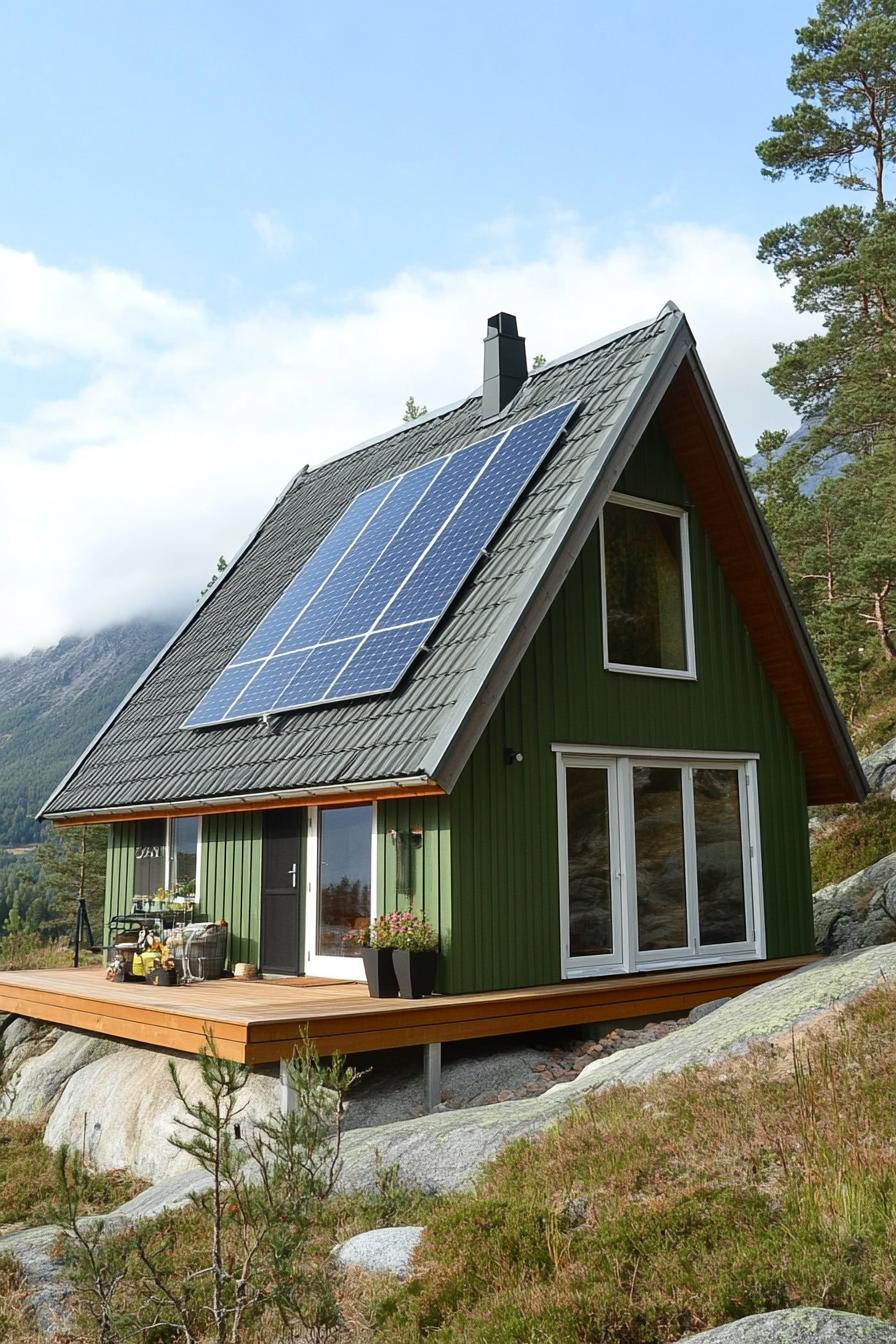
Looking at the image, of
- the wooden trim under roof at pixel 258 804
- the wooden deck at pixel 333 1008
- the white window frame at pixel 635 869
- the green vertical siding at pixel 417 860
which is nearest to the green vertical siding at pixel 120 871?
the wooden trim under roof at pixel 258 804

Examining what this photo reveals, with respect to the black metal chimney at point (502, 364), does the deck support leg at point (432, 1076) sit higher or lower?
lower

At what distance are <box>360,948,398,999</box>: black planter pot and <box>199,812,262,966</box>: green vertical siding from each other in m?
2.72

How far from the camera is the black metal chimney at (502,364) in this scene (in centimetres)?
1378

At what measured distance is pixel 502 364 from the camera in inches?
541

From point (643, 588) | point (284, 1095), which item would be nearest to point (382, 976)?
point (284, 1095)

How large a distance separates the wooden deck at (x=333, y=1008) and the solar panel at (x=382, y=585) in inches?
109

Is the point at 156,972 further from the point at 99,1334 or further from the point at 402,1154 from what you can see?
the point at 99,1334

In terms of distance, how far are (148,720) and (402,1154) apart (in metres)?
9.42

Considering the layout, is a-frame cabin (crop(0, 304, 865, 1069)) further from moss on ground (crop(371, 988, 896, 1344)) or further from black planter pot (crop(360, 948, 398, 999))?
moss on ground (crop(371, 988, 896, 1344))

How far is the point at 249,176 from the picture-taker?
11492 millimetres

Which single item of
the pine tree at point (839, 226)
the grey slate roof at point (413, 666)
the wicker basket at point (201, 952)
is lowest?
the wicker basket at point (201, 952)

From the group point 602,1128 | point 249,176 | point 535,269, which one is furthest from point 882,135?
point 602,1128

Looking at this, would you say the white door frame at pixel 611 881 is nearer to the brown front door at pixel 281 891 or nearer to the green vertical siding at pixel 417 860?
the green vertical siding at pixel 417 860

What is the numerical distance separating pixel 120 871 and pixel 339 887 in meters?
5.23
